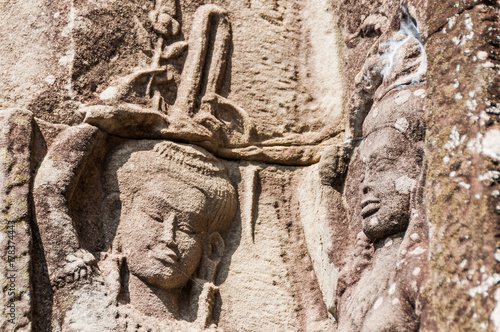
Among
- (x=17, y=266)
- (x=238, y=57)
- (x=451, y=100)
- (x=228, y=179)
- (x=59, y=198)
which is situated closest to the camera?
(x=451, y=100)

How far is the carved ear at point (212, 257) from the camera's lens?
4.19m

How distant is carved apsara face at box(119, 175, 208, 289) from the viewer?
13.1 feet

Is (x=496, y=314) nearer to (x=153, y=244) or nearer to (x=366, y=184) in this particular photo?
(x=366, y=184)

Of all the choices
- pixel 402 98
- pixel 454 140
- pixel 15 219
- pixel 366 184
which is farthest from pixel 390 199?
pixel 15 219

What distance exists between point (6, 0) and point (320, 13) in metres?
2.03

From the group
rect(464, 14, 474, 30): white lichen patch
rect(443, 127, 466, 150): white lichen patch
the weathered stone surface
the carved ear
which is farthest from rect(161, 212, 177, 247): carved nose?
rect(464, 14, 474, 30): white lichen patch

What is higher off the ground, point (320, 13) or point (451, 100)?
point (320, 13)

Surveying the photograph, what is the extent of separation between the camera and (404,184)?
364cm

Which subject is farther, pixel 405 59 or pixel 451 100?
pixel 405 59

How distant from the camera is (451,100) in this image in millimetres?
A: 3092

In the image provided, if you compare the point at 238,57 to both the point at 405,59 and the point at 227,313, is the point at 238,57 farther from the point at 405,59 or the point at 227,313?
the point at 227,313

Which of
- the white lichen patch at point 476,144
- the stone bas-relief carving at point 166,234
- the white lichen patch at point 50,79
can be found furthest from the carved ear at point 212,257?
the white lichen patch at point 476,144

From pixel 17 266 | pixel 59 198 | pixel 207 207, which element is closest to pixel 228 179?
pixel 207 207

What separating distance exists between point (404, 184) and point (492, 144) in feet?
2.59
